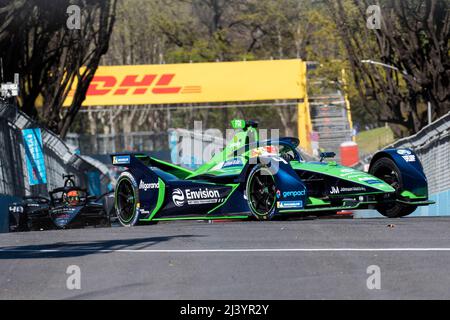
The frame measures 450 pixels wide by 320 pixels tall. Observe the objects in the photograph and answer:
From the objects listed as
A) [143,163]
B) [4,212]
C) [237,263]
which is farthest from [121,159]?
[237,263]

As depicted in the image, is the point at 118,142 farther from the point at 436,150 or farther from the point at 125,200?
the point at 125,200

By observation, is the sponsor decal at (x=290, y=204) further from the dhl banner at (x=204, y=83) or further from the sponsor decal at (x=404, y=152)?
the dhl banner at (x=204, y=83)

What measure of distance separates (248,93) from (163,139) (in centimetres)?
713

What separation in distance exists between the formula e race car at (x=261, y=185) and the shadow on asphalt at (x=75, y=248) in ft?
10.4

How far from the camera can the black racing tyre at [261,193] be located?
48.7 ft

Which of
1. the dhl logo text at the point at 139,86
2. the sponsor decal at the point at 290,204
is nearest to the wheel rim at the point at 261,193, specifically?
the sponsor decal at the point at 290,204

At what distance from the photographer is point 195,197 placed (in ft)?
51.4

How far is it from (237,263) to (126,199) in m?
7.72

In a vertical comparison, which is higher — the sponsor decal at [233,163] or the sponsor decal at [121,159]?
the sponsor decal at [121,159]

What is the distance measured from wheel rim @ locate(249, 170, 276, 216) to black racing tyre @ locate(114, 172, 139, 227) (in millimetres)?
2145

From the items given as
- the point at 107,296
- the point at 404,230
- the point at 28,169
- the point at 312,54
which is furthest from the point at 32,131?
the point at 312,54

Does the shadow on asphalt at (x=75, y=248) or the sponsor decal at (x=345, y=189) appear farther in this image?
the sponsor decal at (x=345, y=189)

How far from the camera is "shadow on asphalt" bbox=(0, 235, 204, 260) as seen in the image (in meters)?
10.0

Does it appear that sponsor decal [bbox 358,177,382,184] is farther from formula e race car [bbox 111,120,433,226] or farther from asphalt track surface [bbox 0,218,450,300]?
asphalt track surface [bbox 0,218,450,300]
